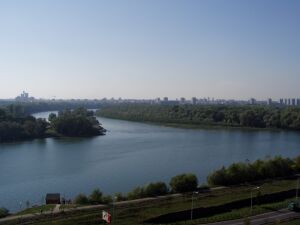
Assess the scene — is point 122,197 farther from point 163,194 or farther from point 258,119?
point 258,119

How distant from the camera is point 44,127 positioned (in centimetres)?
2825

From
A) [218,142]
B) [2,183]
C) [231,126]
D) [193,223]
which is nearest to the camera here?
[193,223]

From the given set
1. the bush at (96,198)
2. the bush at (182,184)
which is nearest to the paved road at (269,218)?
the bush at (182,184)

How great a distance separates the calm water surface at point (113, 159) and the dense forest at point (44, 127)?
1.20 meters

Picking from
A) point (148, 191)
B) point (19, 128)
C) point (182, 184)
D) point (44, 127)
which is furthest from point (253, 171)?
point (44, 127)

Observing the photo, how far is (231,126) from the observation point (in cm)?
3631

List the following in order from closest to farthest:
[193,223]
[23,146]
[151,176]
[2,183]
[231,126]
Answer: [193,223] < [2,183] < [151,176] < [23,146] < [231,126]

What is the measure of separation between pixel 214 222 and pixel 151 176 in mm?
6015

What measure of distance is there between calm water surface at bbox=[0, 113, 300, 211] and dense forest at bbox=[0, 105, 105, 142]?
120 centimetres

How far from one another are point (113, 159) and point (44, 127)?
1083cm

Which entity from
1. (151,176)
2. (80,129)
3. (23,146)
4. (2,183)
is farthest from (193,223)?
(80,129)

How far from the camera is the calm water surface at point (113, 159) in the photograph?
13836mm

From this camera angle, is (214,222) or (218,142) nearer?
(214,222)

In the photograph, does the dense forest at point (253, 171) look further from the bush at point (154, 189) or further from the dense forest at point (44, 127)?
the dense forest at point (44, 127)
